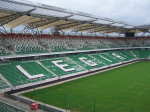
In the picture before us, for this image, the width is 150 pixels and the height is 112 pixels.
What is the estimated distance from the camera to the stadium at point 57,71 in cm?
1473

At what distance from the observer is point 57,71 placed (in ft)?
84.7

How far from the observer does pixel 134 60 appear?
4597cm

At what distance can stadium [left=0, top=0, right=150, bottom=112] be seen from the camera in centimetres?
1473

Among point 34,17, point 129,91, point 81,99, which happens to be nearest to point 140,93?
point 129,91

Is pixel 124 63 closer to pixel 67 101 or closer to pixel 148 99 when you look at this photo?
pixel 148 99

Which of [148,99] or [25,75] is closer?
[148,99]

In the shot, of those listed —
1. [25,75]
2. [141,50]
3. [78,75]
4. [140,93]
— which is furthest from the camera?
[141,50]

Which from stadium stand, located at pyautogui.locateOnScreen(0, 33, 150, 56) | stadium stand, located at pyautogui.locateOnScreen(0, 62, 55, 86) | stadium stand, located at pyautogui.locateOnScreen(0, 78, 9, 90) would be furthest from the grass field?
stadium stand, located at pyautogui.locateOnScreen(0, 33, 150, 56)

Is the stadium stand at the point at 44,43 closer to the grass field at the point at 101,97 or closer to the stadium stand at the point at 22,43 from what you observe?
the stadium stand at the point at 22,43

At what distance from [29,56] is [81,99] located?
13.0 meters

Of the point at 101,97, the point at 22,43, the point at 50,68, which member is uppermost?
the point at 22,43

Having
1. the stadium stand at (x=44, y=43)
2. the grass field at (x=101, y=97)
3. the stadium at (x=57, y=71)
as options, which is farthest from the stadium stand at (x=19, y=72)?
the grass field at (x=101, y=97)

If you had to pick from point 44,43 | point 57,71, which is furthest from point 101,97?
point 44,43

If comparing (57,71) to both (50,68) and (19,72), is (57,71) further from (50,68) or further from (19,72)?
(19,72)
